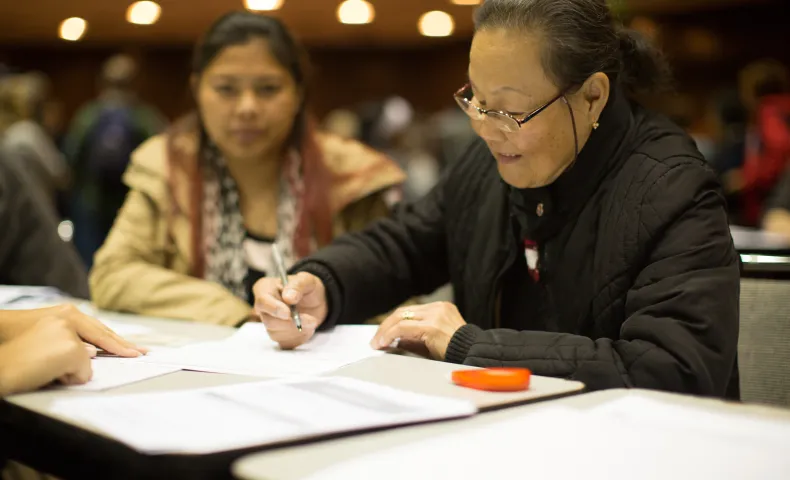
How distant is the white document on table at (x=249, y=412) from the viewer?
962mm

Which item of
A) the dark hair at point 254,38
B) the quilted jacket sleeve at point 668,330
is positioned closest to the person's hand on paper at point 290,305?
the quilted jacket sleeve at point 668,330

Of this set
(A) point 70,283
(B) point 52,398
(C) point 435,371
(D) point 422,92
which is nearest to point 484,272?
(C) point 435,371

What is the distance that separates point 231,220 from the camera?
2646 millimetres

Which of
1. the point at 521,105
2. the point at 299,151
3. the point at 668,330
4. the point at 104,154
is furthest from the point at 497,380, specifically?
the point at 104,154

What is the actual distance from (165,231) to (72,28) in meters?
10.3

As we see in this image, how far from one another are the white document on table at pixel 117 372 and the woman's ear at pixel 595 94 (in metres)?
0.90

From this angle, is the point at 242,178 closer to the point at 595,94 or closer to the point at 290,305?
the point at 290,305

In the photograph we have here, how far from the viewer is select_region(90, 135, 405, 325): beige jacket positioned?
2.25 m

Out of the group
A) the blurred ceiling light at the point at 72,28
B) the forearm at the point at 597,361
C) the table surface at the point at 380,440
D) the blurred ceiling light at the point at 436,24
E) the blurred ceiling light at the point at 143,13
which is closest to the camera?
the table surface at the point at 380,440

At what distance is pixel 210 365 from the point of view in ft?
4.69

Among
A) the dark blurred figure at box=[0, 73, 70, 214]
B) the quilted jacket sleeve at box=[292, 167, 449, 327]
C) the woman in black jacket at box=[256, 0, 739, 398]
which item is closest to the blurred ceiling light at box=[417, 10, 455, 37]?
the dark blurred figure at box=[0, 73, 70, 214]

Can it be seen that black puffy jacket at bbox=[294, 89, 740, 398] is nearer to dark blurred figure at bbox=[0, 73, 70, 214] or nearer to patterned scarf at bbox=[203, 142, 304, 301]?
patterned scarf at bbox=[203, 142, 304, 301]

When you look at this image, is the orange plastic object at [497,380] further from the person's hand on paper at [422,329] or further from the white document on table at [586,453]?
the person's hand on paper at [422,329]

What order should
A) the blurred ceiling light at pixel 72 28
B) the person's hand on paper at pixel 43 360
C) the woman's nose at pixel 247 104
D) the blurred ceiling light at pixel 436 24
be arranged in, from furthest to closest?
1. the blurred ceiling light at pixel 72 28
2. the blurred ceiling light at pixel 436 24
3. the woman's nose at pixel 247 104
4. the person's hand on paper at pixel 43 360
